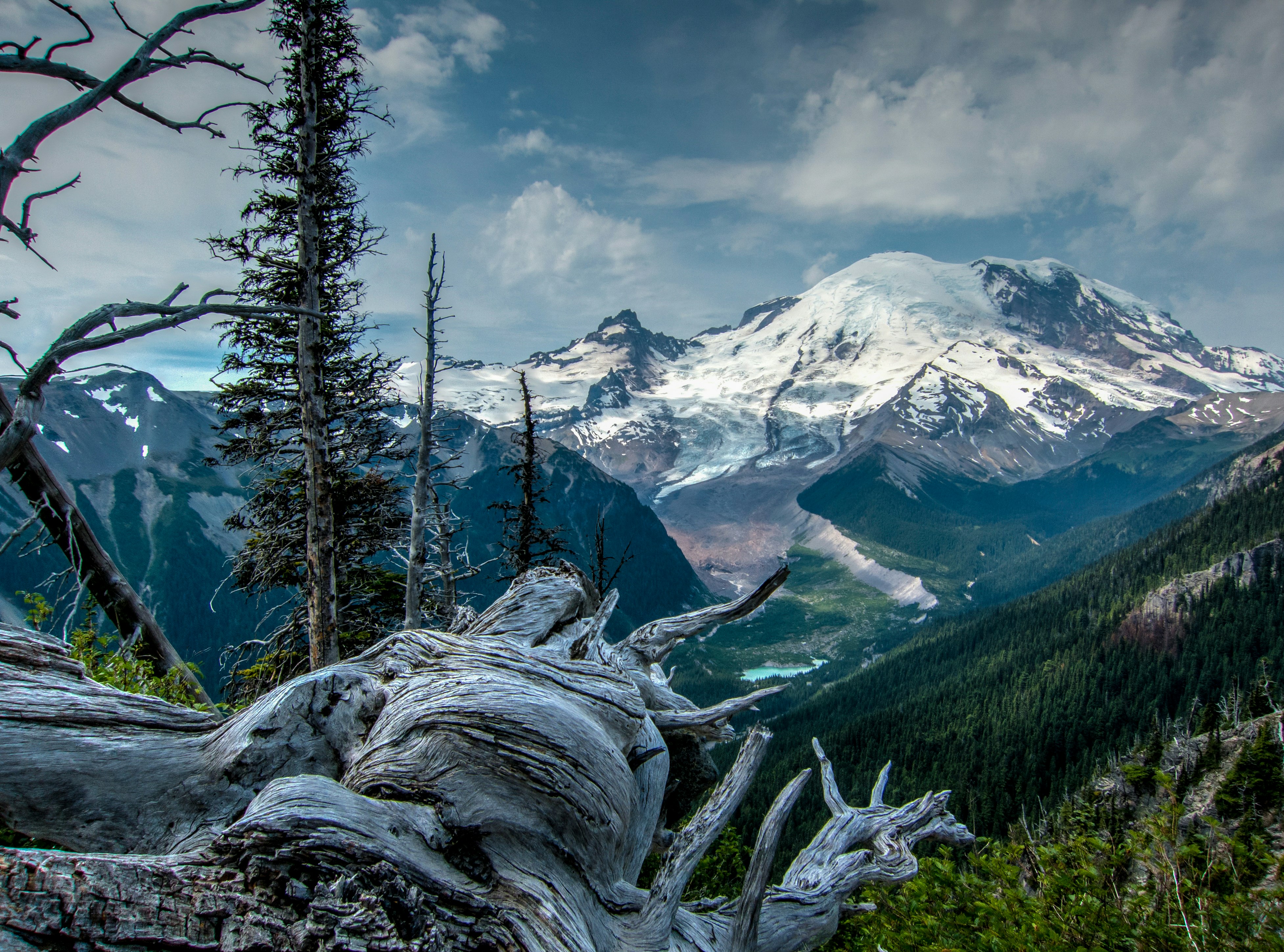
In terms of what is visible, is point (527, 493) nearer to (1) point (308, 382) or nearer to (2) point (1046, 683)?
(1) point (308, 382)

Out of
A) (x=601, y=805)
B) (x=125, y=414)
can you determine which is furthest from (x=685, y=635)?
(x=125, y=414)

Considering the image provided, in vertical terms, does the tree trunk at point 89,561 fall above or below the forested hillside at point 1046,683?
above

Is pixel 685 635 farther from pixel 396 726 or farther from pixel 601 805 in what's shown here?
pixel 396 726

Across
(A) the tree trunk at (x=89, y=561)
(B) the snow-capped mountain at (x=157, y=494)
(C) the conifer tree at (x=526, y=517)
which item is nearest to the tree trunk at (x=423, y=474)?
(C) the conifer tree at (x=526, y=517)

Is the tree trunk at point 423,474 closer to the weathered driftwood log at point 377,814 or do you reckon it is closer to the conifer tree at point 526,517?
the conifer tree at point 526,517

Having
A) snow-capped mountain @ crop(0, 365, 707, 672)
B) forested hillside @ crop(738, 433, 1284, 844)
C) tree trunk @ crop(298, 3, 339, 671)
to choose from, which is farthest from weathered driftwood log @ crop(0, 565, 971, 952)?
snow-capped mountain @ crop(0, 365, 707, 672)

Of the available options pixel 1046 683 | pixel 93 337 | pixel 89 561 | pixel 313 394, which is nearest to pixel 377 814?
pixel 93 337

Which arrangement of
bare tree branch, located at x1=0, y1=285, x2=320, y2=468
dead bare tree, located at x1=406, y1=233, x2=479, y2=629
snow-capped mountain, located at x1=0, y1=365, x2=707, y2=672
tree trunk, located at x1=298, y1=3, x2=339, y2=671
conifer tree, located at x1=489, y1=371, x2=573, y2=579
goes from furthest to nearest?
snow-capped mountain, located at x1=0, y1=365, x2=707, y2=672
conifer tree, located at x1=489, y1=371, x2=573, y2=579
dead bare tree, located at x1=406, y1=233, x2=479, y2=629
tree trunk, located at x1=298, y1=3, x2=339, y2=671
bare tree branch, located at x1=0, y1=285, x2=320, y2=468

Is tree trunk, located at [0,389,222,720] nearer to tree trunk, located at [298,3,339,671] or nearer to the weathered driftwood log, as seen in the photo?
the weathered driftwood log
